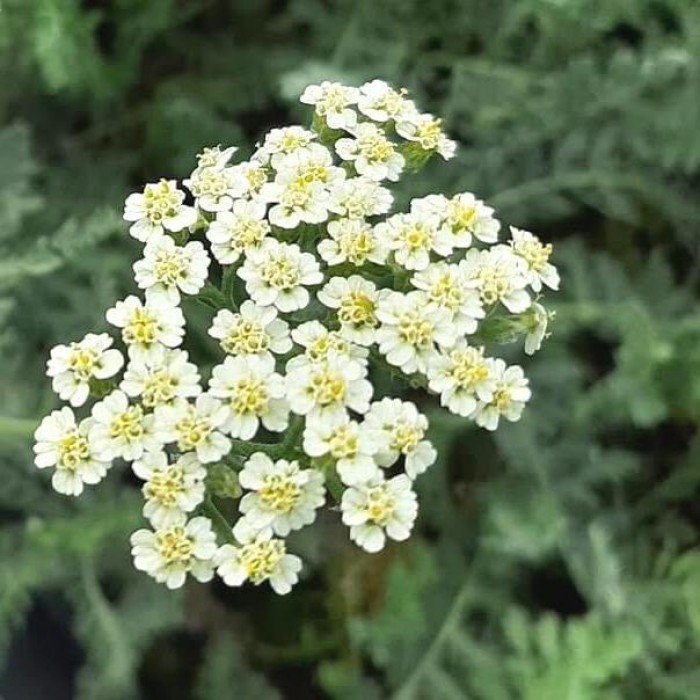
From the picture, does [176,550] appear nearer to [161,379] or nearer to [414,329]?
[161,379]

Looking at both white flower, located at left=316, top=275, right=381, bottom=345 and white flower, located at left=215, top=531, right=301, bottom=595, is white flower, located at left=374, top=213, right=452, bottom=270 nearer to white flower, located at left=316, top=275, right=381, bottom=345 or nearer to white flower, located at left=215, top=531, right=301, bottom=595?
white flower, located at left=316, top=275, right=381, bottom=345

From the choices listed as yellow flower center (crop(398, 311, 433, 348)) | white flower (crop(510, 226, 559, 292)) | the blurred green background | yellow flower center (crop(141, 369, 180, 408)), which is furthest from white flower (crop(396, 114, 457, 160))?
the blurred green background

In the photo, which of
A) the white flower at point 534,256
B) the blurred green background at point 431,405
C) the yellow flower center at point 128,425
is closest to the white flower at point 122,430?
the yellow flower center at point 128,425

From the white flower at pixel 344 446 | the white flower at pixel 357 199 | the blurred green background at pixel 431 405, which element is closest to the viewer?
the white flower at pixel 344 446

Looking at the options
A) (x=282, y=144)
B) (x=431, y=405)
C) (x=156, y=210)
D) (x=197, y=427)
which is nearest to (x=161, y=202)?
(x=156, y=210)

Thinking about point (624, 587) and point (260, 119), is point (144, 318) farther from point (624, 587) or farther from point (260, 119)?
point (260, 119)

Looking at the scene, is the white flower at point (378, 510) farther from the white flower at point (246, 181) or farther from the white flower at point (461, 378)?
the white flower at point (246, 181)
